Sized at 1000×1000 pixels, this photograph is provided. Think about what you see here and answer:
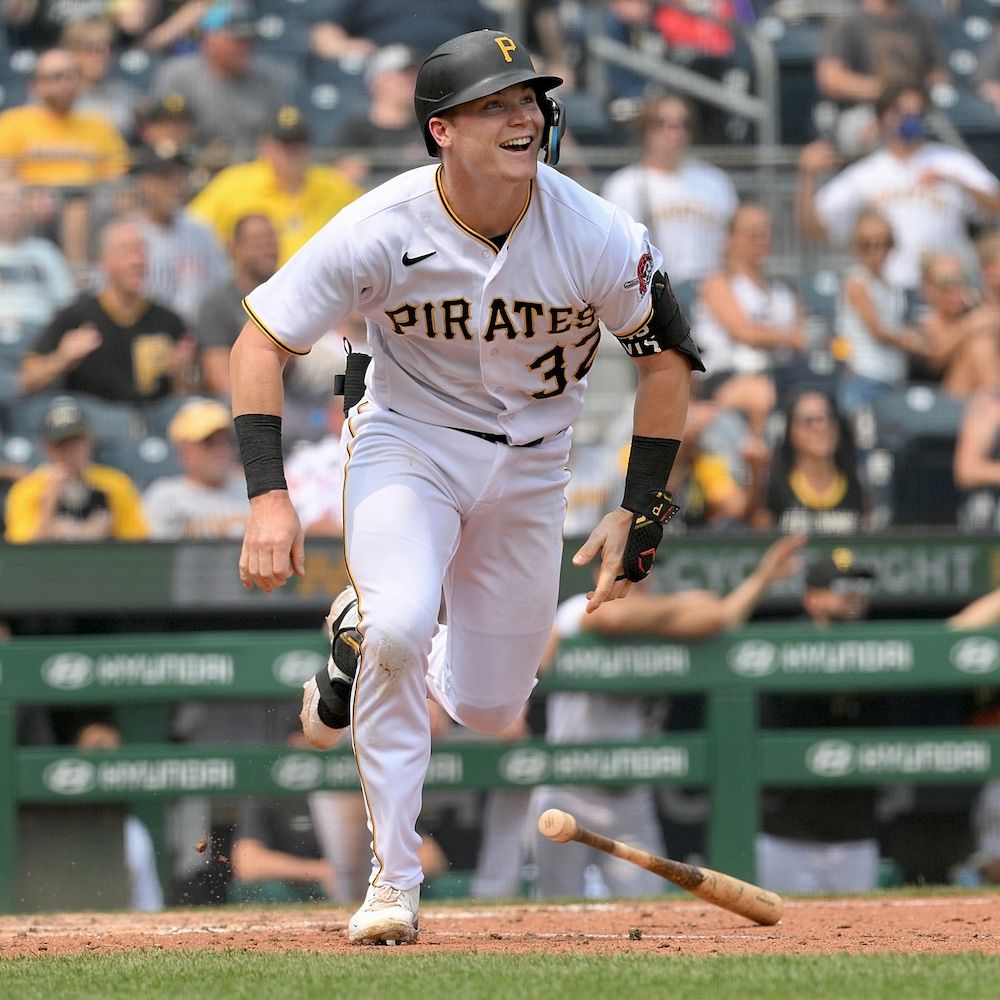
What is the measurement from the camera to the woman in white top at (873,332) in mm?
8727

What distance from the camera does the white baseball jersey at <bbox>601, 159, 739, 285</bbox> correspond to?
8945 mm

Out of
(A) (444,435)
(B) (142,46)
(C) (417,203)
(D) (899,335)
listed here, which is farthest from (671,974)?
(B) (142,46)

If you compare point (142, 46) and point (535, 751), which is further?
point (142, 46)

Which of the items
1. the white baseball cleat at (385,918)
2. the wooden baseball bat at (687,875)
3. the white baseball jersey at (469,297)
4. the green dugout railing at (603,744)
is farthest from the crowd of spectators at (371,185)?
the white baseball jersey at (469,297)

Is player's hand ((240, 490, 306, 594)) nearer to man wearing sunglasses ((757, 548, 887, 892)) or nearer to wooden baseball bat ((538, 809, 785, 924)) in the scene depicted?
wooden baseball bat ((538, 809, 785, 924))

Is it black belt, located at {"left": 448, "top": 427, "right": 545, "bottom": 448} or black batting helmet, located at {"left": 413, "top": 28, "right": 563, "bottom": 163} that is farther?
black belt, located at {"left": 448, "top": 427, "right": 545, "bottom": 448}

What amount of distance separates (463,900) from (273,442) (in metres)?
2.68

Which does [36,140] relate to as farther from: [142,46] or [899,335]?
[899,335]

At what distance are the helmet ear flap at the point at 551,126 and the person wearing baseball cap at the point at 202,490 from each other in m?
3.43

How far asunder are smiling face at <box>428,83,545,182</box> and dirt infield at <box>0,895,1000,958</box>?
1.79 m

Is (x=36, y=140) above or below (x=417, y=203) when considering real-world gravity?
below

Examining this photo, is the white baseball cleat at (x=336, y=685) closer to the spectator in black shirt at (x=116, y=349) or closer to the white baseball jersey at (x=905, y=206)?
the spectator in black shirt at (x=116, y=349)

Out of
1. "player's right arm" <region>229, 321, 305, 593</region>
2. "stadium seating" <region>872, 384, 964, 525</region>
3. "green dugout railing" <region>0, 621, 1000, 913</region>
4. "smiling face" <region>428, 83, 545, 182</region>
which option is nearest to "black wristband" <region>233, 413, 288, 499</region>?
"player's right arm" <region>229, 321, 305, 593</region>

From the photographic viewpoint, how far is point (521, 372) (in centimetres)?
460
